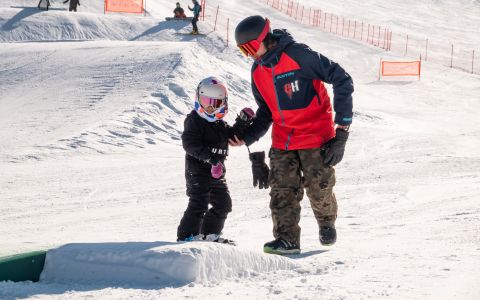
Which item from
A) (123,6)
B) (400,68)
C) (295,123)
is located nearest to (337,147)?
(295,123)

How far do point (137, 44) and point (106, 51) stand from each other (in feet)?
3.47

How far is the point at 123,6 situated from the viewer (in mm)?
35938

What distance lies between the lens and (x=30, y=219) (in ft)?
24.8

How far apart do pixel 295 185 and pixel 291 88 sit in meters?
0.71

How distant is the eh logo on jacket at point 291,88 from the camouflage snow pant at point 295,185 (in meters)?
0.43

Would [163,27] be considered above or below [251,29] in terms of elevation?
below

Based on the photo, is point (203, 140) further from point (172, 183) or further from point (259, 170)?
point (172, 183)

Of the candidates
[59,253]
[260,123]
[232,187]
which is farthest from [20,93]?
[59,253]

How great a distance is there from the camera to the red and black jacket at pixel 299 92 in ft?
17.7

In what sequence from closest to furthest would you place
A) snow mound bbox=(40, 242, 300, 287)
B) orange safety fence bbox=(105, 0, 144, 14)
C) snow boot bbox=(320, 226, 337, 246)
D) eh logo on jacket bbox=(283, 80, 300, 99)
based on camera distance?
1. snow mound bbox=(40, 242, 300, 287)
2. eh logo on jacket bbox=(283, 80, 300, 99)
3. snow boot bbox=(320, 226, 337, 246)
4. orange safety fence bbox=(105, 0, 144, 14)

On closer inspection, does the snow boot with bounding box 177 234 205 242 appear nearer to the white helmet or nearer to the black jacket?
the black jacket

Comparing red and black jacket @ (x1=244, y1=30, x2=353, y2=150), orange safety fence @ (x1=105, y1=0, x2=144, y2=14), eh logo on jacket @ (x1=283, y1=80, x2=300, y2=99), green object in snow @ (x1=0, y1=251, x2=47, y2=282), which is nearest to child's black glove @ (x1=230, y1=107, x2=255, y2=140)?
red and black jacket @ (x1=244, y1=30, x2=353, y2=150)

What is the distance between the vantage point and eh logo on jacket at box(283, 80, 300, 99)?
215 inches

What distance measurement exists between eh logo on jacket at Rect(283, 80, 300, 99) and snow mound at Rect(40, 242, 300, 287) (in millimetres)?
1924
